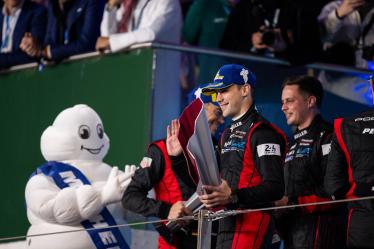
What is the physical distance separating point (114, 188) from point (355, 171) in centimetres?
230

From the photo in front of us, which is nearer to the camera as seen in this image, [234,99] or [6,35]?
[234,99]

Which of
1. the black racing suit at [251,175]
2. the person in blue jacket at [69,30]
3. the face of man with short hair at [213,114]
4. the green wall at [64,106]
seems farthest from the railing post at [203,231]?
the person in blue jacket at [69,30]

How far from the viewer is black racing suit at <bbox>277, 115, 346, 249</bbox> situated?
232 inches

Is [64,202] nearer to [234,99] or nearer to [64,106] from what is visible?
[234,99]

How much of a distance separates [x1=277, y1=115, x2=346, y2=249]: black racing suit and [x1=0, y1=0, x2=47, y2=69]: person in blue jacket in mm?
4517

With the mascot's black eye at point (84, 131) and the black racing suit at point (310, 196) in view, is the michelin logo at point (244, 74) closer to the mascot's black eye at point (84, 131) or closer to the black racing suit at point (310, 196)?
the black racing suit at point (310, 196)

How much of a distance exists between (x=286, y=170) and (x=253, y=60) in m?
2.74

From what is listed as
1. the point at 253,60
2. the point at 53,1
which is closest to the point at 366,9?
the point at 253,60

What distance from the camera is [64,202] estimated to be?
287 inches

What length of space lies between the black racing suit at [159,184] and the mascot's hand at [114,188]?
480 mm

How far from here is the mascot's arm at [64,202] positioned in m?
7.27

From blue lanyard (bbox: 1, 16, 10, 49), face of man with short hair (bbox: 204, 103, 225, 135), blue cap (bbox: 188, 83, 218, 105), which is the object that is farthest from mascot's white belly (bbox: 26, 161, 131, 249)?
blue lanyard (bbox: 1, 16, 10, 49)

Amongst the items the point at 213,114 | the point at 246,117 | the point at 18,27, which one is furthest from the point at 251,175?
the point at 18,27

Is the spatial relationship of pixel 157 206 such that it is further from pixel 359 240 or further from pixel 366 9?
pixel 366 9
